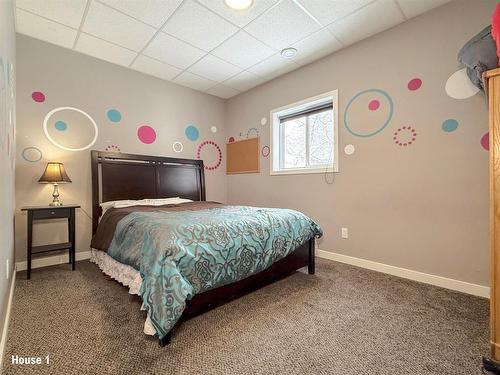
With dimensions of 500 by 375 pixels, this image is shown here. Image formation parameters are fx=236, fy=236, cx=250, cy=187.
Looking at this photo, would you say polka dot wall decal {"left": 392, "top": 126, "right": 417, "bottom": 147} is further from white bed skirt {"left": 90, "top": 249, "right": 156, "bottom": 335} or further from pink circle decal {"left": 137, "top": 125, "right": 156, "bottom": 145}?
pink circle decal {"left": 137, "top": 125, "right": 156, "bottom": 145}

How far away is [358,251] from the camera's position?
267 centimetres

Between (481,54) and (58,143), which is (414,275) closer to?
(481,54)

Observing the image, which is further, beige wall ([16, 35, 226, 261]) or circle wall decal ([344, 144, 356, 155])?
circle wall decal ([344, 144, 356, 155])

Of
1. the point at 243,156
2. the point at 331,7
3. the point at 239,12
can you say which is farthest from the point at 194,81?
the point at 331,7

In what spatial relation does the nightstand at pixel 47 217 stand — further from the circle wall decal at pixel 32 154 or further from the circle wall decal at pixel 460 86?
the circle wall decal at pixel 460 86

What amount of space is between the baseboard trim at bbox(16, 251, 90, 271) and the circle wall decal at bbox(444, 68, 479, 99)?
4.27 metres

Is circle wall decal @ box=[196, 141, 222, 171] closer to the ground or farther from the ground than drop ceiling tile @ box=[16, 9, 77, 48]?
closer to the ground

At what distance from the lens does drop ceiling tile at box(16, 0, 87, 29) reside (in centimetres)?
211

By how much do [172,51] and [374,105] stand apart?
2430mm

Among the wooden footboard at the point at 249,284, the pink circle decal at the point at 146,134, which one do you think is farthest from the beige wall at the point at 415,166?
the pink circle decal at the point at 146,134

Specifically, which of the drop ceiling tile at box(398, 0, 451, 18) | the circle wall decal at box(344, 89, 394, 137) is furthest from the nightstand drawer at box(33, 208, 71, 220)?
the drop ceiling tile at box(398, 0, 451, 18)

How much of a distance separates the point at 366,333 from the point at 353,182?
165 centimetres

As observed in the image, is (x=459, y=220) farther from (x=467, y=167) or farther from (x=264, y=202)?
(x=264, y=202)

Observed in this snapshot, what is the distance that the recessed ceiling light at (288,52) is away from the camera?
2.81m
